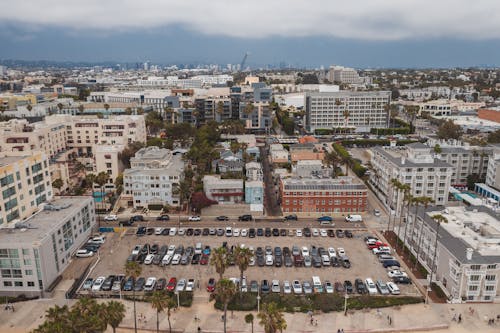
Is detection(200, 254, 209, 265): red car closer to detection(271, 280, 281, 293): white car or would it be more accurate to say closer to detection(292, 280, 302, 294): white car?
detection(271, 280, 281, 293): white car

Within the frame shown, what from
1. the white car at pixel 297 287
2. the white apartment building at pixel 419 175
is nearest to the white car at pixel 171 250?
the white car at pixel 297 287

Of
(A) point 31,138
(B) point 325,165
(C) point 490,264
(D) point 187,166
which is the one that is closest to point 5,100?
(A) point 31,138

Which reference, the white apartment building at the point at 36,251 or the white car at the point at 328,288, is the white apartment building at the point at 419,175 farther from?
the white apartment building at the point at 36,251

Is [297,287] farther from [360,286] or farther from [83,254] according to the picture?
[83,254]

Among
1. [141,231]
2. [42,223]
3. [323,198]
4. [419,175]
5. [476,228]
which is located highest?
[419,175]

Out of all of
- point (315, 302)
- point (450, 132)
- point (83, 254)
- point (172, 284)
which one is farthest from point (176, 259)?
point (450, 132)

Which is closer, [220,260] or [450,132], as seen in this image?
[220,260]
